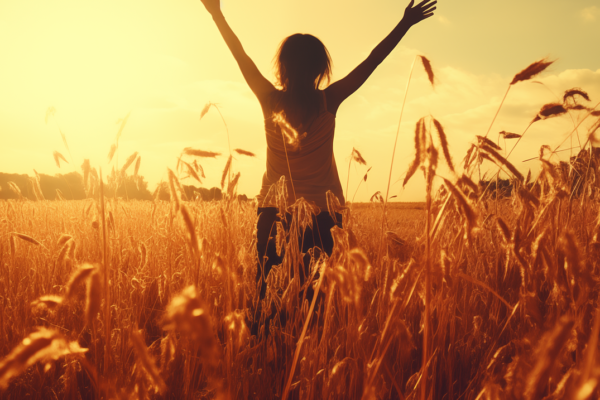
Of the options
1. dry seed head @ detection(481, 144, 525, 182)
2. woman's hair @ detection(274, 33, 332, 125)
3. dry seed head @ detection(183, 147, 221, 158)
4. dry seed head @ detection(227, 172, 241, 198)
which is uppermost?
woman's hair @ detection(274, 33, 332, 125)

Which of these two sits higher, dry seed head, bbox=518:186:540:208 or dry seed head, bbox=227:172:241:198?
dry seed head, bbox=227:172:241:198

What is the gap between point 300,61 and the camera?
201 cm

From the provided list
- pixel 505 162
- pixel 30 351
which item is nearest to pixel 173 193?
pixel 30 351

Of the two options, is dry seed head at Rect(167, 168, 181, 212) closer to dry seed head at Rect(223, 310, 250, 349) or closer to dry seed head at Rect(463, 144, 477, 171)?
dry seed head at Rect(223, 310, 250, 349)

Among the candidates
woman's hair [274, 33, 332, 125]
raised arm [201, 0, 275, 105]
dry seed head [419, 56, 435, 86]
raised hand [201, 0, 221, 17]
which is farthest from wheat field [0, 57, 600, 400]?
raised hand [201, 0, 221, 17]

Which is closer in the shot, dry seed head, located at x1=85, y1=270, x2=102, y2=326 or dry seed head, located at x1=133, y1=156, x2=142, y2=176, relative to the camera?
dry seed head, located at x1=85, y1=270, x2=102, y2=326

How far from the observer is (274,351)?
1465mm

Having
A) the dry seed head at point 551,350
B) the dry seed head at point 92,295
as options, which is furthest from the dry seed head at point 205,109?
the dry seed head at point 551,350

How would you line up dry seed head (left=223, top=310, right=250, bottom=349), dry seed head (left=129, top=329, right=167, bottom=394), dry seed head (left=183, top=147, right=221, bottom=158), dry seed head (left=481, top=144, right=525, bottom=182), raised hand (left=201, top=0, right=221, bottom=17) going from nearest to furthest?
dry seed head (left=129, top=329, right=167, bottom=394) → dry seed head (left=223, top=310, right=250, bottom=349) → dry seed head (left=481, top=144, right=525, bottom=182) → dry seed head (left=183, top=147, right=221, bottom=158) → raised hand (left=201, top=0, right=221, bottom=17)

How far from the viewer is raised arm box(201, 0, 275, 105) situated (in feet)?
6.78

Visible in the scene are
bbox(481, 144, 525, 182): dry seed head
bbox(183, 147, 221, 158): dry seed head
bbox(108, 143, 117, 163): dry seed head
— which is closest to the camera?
bbox(481, 144, 525, 182): dry seed head

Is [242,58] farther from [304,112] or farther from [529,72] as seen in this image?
[529,72]

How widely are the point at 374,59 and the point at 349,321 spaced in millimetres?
1610

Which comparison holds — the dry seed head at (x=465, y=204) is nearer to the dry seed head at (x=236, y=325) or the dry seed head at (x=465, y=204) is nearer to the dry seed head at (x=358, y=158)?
the dry seed head at (x=236, y=325)
